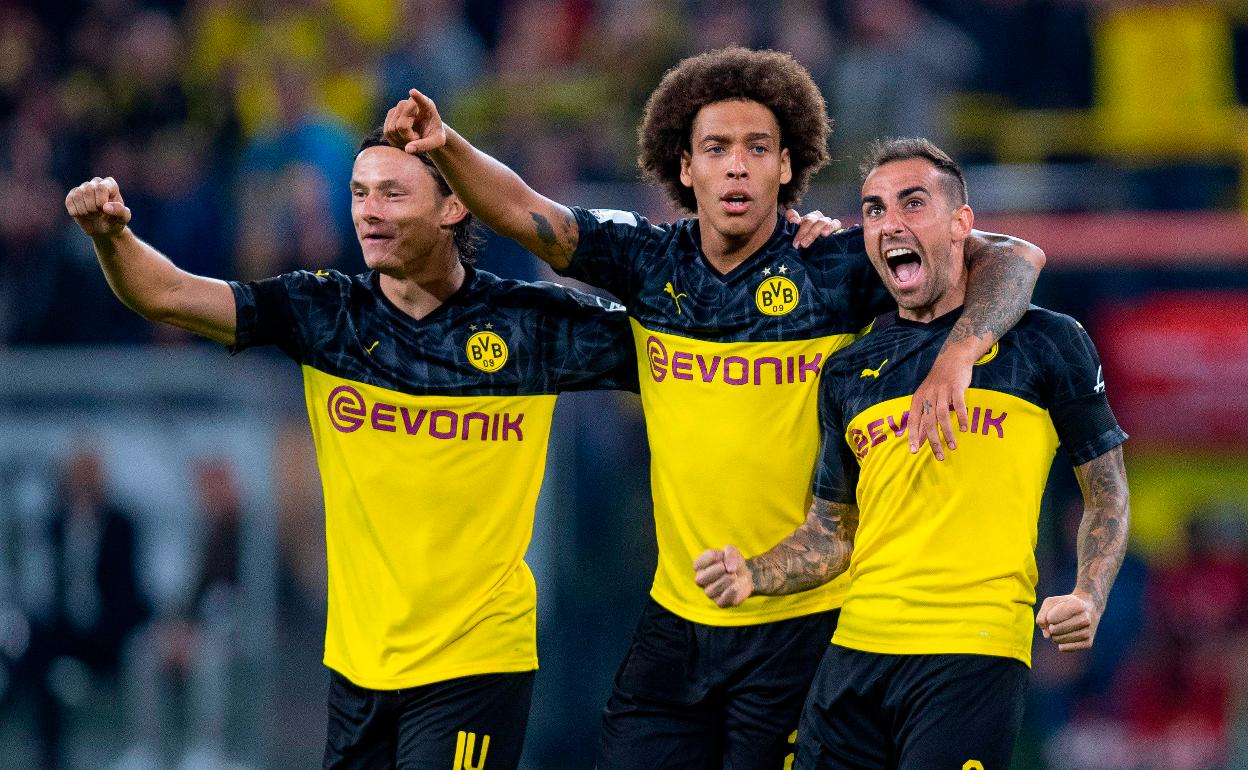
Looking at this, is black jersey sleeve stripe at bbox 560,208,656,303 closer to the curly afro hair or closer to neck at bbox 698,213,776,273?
neck at bbox 698,213,776,273

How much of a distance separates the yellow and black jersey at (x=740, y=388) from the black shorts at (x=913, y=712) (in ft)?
1.50

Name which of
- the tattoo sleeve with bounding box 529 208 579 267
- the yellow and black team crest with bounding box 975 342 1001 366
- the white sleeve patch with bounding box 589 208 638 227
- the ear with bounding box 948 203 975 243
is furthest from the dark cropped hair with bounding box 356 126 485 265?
the yellow and black team crest with bounding box 975 342 1001 366

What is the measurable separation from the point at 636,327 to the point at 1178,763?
6.41 meters

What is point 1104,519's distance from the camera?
4754 millimetres

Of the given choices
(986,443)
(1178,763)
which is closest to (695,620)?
(986,443)

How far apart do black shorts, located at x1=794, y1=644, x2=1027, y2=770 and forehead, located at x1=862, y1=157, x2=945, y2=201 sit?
1280 mm

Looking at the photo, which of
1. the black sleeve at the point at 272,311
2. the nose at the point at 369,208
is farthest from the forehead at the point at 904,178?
the black sleeve at the point at 272,311

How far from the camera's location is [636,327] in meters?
5.36

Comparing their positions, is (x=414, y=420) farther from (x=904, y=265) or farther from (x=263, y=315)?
(x=904, y=265)

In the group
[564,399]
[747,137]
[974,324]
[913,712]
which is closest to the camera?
[913,712]

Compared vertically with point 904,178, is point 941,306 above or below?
below

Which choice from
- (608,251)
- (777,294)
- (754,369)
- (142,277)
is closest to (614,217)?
(608,251)

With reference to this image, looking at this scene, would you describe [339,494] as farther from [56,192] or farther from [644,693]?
[56,192]

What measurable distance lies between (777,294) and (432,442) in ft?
3.66
